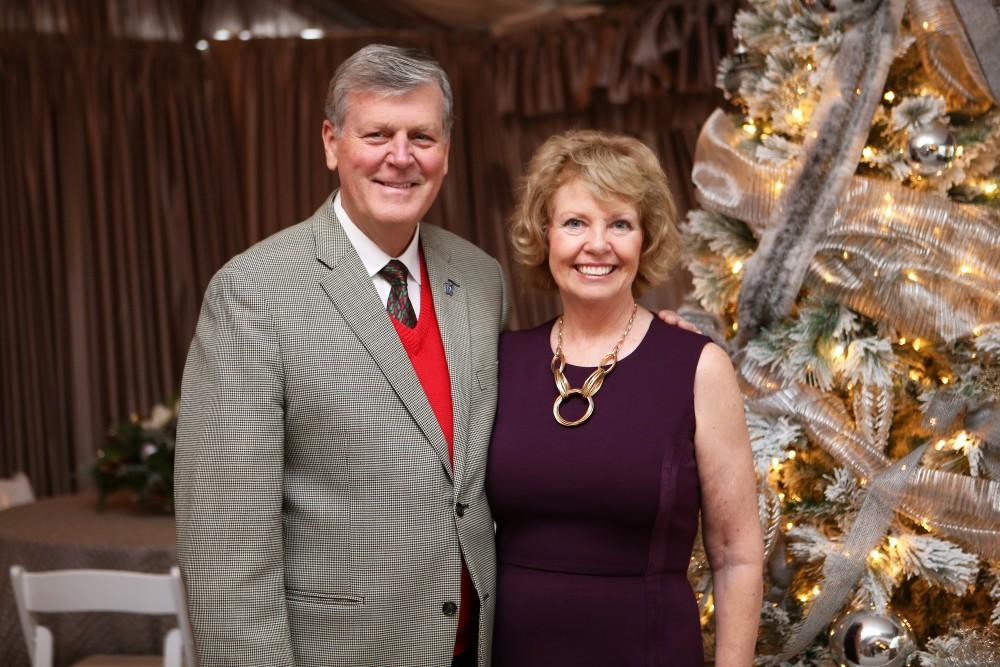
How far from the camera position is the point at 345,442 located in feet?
5.74

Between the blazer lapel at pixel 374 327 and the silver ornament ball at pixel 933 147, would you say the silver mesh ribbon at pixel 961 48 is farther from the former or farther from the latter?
the blazer lapel at pixel 374 327

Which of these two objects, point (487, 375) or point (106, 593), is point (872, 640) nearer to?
point (487, 375)

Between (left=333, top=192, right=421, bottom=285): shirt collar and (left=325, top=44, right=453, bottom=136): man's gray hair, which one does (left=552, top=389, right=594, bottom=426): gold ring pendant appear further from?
(left=325, top=44, right=453, bottom=136): man's gray hair

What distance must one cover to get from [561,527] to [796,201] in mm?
779

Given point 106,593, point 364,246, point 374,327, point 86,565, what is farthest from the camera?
point 86,565

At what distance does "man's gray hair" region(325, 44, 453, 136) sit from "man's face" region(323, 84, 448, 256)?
0.01 metres

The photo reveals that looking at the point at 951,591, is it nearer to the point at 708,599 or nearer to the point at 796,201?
the point at 708,599

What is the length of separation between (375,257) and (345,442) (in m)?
0.34

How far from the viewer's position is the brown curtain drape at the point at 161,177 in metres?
5.08

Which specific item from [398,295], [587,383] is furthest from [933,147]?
[398,295]

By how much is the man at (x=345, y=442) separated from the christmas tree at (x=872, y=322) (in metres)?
0.62

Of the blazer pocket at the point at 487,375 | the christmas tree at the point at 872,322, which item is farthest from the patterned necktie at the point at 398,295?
the christmas tree at the point at 872,322

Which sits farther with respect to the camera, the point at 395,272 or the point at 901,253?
the point at 901,253

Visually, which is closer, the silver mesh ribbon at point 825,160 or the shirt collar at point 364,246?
the shirt collar at point 364,246
